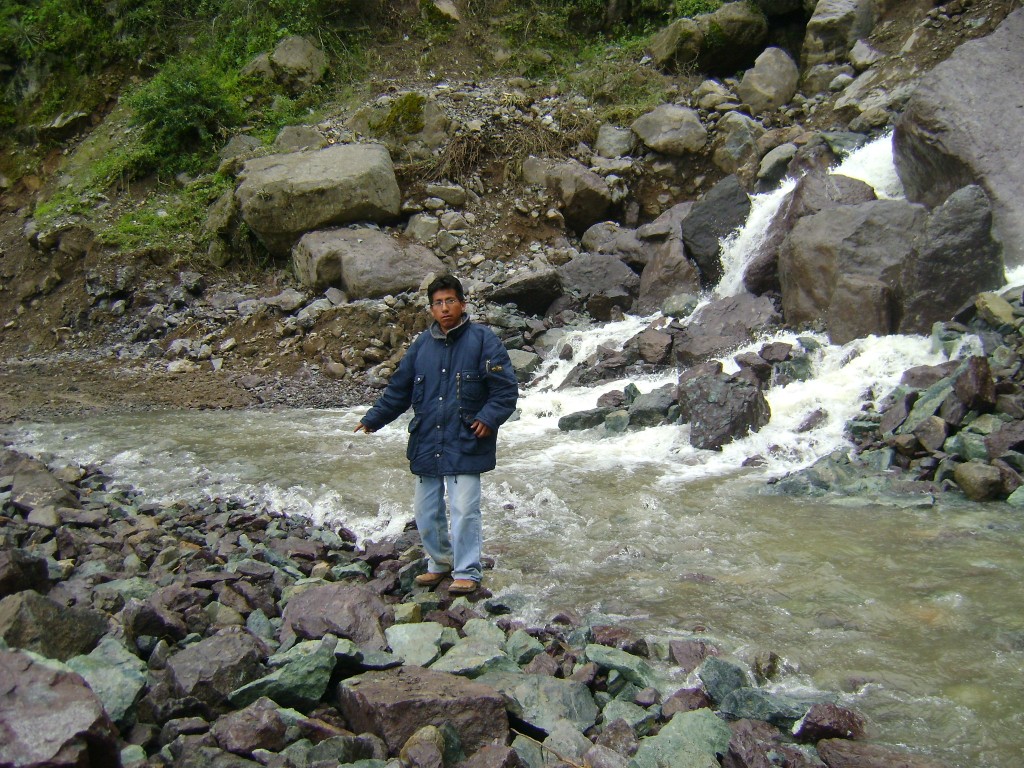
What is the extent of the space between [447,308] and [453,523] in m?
1.28

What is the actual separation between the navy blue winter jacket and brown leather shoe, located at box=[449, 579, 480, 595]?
666 millimetres

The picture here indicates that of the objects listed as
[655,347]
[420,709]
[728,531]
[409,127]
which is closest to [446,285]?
[420,709]

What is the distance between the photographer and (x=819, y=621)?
4.45 meters

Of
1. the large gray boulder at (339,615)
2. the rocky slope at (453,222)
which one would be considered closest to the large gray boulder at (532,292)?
the rocky slope at (453,222)

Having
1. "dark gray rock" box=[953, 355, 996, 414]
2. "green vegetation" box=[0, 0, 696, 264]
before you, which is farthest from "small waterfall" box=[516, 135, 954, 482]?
"green vegetation" box=[0, 0, 696, 264]

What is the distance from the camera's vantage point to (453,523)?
4.73m

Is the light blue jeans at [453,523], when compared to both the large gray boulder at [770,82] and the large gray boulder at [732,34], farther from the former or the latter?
the large gray boulder at [732,34]

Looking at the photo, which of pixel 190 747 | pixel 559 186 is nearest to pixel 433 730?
pixel 190 747

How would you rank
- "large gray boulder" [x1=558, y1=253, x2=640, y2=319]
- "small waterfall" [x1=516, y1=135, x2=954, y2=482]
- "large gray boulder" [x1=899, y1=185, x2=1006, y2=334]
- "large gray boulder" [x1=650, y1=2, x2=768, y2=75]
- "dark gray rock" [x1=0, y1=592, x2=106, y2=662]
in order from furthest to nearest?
"large gray boulder" [x1=650, y1=2, x2=768, y2=75] < "large gray boulder" [x1=558, y1=253, x2=640, y2=319] < "large gray boulder" [x1=899, y1=185, x2=1006, y2=334] < "small waterfall" [x1=516, y1=135, x2=954, y2=482] < "dark gray rock" [x1=0, y1=592, x2=106, y2=662]

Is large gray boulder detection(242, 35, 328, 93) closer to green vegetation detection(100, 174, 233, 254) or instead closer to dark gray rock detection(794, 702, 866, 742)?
green vegetation detection(100, 174, 233, 254)

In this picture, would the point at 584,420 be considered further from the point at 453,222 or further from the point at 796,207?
the point at 453,222

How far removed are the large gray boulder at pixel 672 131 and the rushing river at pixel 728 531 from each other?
733 centimetres

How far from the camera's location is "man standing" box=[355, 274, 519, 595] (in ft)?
15.0

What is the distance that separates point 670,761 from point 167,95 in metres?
18.3
